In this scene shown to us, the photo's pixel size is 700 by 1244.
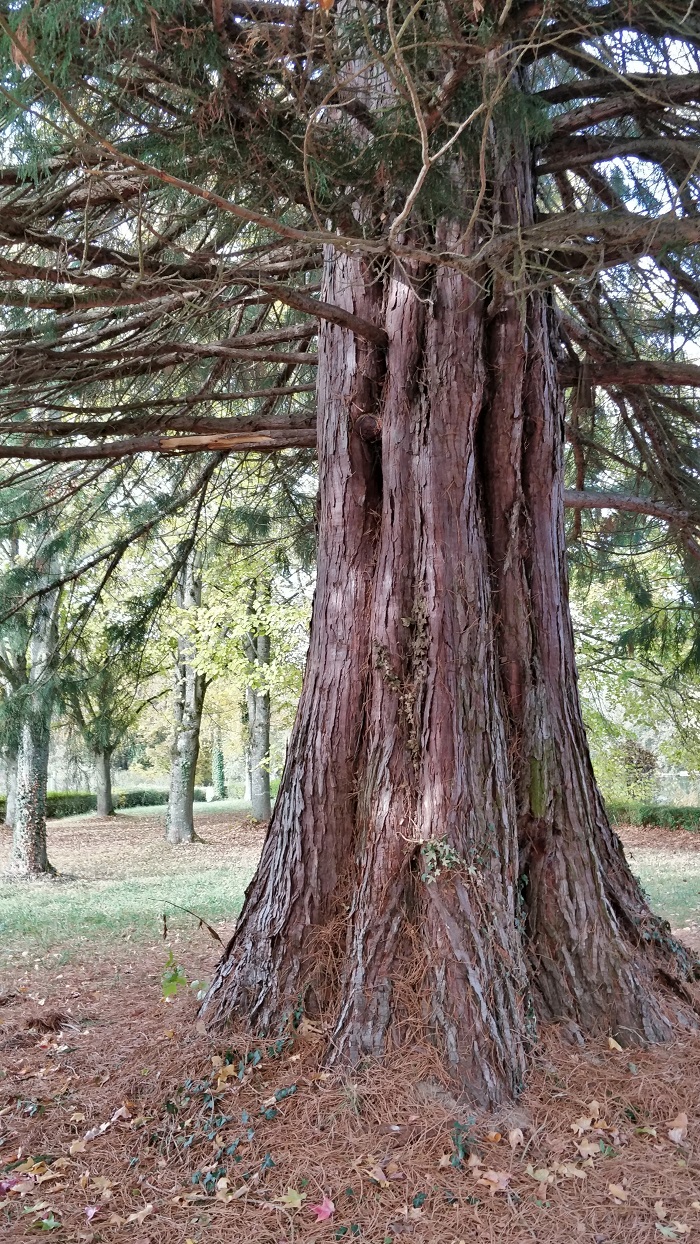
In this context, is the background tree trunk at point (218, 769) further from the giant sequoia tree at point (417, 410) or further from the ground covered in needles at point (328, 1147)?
the ground covered in needles at point (328, 1147)

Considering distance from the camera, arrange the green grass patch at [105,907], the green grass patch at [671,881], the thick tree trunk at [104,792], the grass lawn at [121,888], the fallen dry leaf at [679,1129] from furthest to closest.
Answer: the thick tree trunk at [104,792], the green grass patch at [671,881], the grass lawn at [121,888], the green grass patch at [105,907], the fallen dry leaf at [679,1129]

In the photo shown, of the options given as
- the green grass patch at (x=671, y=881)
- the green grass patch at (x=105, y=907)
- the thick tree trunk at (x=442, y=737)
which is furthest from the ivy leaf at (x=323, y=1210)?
the green grass patch at (x=105, y=907)

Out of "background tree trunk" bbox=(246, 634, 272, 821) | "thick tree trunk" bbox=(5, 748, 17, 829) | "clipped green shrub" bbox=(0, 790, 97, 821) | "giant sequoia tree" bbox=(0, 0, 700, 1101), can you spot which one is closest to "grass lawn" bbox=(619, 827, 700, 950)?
"giant sequoia tree" bbox=(0, 0, 700, 1101)

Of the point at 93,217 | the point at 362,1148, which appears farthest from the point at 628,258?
the point at 362,1148

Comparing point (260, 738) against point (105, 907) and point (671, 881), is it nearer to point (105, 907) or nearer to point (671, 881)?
point (105, 907)

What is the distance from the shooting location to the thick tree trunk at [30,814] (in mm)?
10648

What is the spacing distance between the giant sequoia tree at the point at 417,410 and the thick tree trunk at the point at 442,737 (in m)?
0.01

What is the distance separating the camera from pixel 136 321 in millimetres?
4500

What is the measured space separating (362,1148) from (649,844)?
13400 millimetres

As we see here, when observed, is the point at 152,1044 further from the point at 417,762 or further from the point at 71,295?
the point at 71,295

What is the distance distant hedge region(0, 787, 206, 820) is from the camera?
2333 centimetres

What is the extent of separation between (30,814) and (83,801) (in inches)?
606

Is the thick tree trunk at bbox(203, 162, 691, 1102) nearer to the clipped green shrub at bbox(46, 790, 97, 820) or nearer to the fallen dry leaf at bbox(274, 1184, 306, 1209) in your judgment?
the fallen dry leaf at bbox(274, 1184, 306, 1209)

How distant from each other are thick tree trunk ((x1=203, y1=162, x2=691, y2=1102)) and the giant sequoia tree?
0.01 metres
